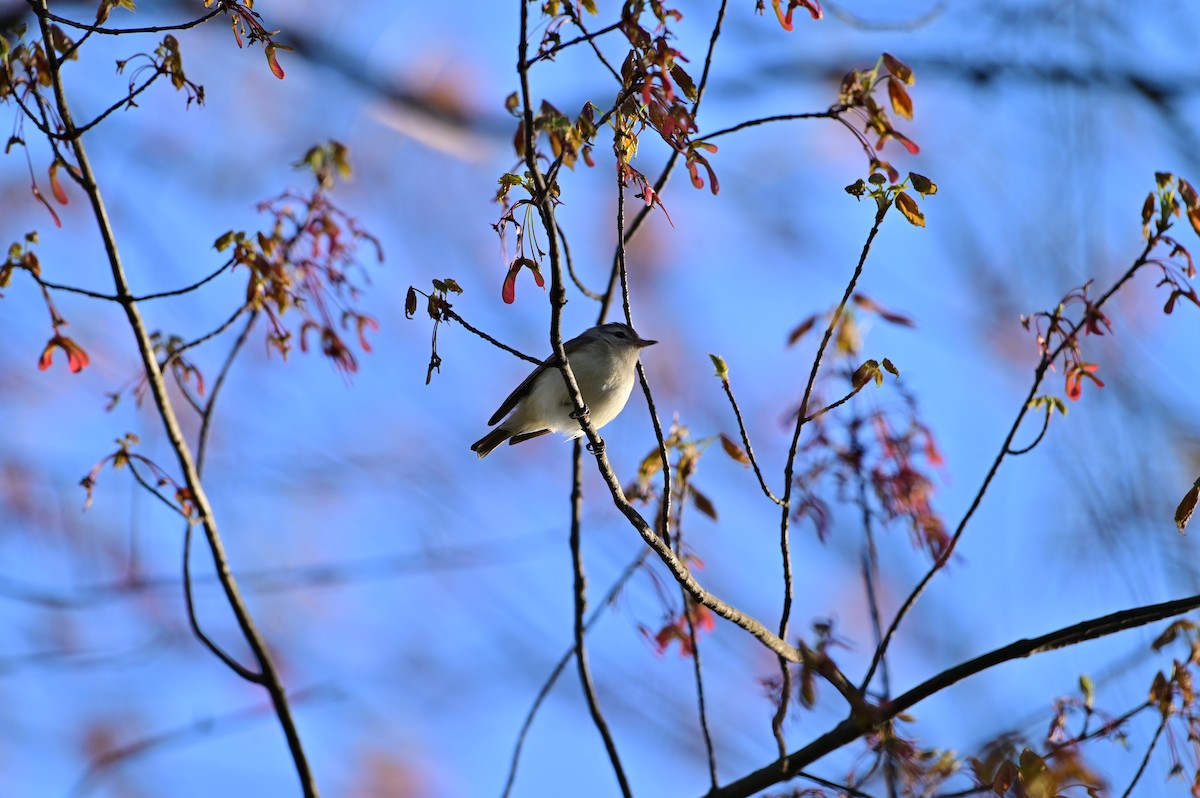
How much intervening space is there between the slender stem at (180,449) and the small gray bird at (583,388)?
5.74 ft

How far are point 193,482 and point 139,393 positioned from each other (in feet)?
1.96

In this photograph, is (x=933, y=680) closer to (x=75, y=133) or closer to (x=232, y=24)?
(x=232, y=24)

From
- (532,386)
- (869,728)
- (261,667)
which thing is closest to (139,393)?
(261,667)

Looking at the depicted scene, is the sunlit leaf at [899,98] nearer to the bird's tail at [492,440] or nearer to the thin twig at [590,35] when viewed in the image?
the thin twig at [590,35]

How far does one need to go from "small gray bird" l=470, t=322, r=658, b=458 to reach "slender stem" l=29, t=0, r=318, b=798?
1.75 metres

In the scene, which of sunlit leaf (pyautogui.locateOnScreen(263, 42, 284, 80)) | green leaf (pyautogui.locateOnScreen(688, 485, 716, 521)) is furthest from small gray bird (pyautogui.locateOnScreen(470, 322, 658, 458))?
sunlit leaf (pyautogui.locateOnScreen(263, 42, 284, 80))

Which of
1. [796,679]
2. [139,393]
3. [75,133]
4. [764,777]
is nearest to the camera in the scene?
[764,777]

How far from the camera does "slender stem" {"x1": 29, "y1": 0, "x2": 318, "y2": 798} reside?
10.7 feet

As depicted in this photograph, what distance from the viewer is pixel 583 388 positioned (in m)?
5.09

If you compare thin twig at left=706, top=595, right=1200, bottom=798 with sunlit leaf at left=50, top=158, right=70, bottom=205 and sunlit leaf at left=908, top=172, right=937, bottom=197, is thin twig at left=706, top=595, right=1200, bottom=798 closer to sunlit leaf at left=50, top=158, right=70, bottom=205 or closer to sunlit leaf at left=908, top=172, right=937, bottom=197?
sunlit leaf at left=908, top=172, right=937, bottom=197

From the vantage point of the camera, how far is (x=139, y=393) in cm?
394

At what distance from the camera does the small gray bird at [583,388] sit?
5.05 m

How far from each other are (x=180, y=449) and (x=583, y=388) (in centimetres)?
204

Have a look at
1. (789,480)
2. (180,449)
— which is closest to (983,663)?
(789,480)
